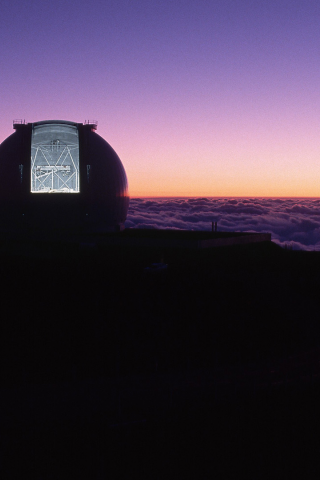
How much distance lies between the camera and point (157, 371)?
1412 centimetres

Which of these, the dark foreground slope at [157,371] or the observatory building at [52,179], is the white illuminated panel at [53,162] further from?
the dark foreground slope at [157,371]

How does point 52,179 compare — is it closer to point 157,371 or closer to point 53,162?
point 53,162

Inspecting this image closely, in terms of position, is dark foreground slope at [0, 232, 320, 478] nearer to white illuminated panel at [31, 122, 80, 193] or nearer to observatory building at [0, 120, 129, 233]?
observatory building at [0, 120, 129, 233]

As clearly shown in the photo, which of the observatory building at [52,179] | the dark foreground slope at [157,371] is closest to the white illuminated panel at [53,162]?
the observatory building at [52,179]

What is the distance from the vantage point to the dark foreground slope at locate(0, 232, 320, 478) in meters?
9.90

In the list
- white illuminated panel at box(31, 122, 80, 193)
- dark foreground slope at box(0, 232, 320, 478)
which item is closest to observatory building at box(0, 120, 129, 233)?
white illuminated panel at box(31, 122, 80, 193)

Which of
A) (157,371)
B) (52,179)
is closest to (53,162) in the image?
(52,179)

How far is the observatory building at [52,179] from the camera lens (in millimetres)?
31719

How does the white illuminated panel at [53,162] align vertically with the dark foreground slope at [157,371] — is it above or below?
above

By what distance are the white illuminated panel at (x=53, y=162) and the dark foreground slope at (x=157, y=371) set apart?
7164mm

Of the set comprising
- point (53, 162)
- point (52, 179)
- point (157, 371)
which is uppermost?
point (53, 162)

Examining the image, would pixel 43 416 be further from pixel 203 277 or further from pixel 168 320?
pixel 203 277

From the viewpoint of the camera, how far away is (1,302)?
65.1 feet

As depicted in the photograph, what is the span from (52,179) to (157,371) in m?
20.7
